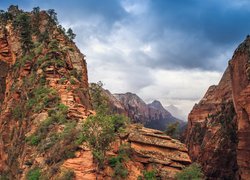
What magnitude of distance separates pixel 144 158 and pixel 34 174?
1100cm

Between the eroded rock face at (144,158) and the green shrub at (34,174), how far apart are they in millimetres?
3053

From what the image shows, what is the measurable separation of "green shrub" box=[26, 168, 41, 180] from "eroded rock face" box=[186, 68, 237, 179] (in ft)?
208

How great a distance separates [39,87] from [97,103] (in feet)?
49.4

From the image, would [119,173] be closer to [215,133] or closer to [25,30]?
[25,30]

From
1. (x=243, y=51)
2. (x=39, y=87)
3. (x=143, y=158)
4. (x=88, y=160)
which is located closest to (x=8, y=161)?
(x=39, y=87)

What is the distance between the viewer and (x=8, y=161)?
42219 mm

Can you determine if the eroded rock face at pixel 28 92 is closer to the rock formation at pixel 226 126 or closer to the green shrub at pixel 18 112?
the green shrub at pixel 18 112

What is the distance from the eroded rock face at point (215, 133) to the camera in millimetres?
86463

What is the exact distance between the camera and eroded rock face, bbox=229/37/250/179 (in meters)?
63.6

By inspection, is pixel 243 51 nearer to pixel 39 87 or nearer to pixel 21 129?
pixel 39 87

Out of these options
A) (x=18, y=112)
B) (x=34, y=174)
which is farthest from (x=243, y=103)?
(x=34, y=174)

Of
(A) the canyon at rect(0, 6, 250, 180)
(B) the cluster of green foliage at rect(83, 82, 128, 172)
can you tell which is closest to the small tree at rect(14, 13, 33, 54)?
(A) the canyon at rect(0, 6, 250, 180)

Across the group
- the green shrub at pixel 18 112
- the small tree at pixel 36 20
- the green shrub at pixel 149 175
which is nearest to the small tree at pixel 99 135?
the green shrub at pixel 149 175

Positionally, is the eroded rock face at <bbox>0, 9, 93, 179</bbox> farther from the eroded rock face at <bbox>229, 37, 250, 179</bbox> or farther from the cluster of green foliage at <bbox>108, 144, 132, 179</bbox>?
the eroded rock face at <bbox>229, 37, 250, 179</bbox>
